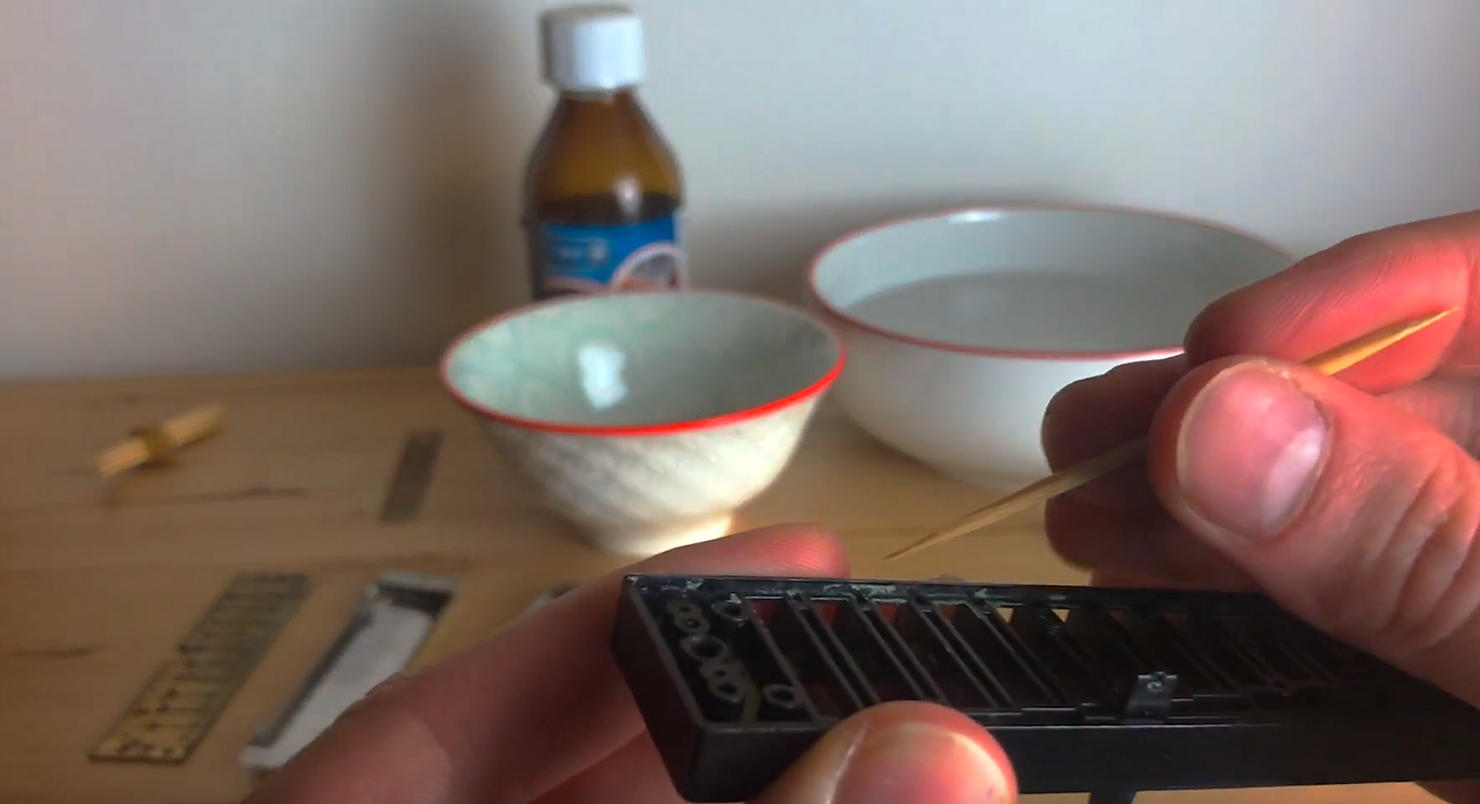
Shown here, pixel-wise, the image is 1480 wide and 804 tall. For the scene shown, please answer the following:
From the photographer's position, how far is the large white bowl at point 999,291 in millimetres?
492

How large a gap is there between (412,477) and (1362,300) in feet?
1.22

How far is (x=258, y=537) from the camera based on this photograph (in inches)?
19.5

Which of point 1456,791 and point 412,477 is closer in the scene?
point 1456,791

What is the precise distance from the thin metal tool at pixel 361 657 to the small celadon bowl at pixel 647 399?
6 centimetres

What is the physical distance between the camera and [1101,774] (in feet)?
0.81

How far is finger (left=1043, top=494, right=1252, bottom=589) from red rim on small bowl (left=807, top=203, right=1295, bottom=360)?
7 centimetres

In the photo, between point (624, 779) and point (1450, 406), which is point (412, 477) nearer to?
point (624, 779)

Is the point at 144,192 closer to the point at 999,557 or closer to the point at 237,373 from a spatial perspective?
the point at 237,373

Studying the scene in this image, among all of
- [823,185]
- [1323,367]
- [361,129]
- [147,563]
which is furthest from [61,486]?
[1323,367]

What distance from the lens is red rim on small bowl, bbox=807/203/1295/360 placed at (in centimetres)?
46

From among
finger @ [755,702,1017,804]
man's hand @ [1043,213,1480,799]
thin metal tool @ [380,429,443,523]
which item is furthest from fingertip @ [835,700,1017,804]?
thin metal tool @ [380,429,443,523]

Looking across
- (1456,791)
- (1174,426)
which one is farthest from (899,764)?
(1456,791)

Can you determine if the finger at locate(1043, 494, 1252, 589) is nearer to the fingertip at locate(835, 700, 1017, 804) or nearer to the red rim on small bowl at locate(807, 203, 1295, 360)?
the red rim on small bowl at locate(807, 203, 1295, 360)

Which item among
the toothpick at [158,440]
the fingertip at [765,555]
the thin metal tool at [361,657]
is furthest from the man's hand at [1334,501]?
the toothpick at [158,440]
